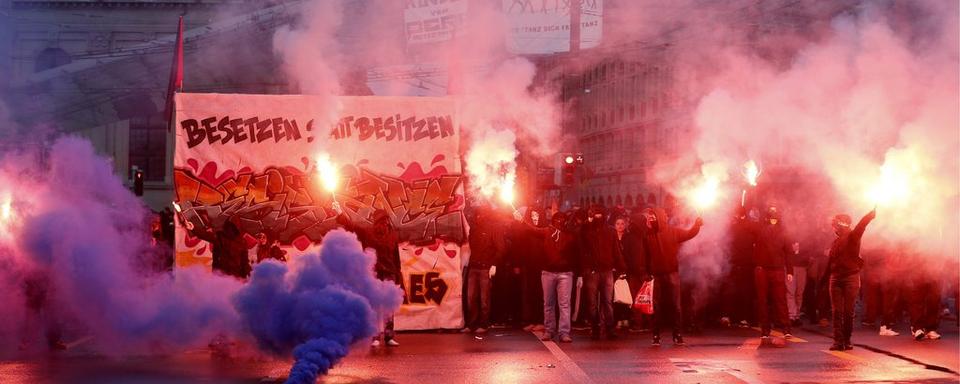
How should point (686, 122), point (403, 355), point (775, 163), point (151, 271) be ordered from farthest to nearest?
point (686, 122) → point (775, 163) → point (151, 271) → point (403, 355)

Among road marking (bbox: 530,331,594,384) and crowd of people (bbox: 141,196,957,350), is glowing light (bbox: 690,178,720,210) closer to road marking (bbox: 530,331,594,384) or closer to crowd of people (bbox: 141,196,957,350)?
crowd of people (bbox: 141,196,957,350)

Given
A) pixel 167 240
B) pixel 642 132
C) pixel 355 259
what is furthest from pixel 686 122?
pixel 355 259

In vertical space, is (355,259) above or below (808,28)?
below

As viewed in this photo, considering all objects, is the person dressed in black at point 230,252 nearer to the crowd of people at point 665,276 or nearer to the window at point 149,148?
the crowd of people at point 665,276

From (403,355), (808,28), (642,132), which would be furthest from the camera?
(642,132)

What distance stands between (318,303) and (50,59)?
3620 cm

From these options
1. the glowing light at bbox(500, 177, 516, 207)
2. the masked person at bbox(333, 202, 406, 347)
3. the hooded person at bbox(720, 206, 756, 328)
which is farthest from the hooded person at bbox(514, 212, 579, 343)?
the hooded person at bbox(720, 206, 756, 328)

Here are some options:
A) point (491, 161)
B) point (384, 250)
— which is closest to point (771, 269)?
point (384, 250)

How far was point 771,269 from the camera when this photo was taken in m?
Answer: 16.4

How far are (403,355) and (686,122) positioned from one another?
22.5m

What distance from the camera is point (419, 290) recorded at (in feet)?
57.8

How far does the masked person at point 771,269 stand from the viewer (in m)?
16.3

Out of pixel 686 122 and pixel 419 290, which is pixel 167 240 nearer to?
pixel 419 290

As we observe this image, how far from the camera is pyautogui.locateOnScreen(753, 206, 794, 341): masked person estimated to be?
16.3m
